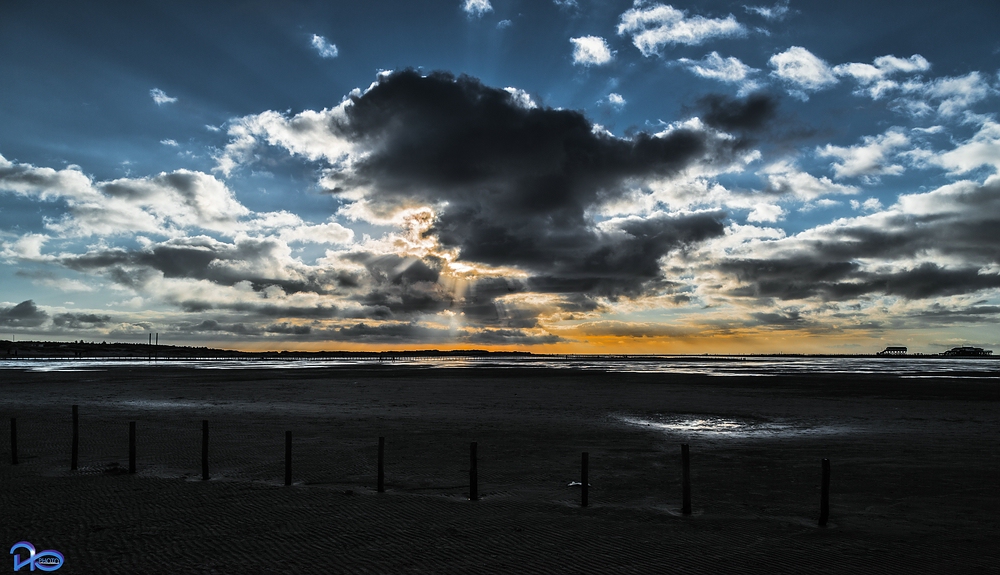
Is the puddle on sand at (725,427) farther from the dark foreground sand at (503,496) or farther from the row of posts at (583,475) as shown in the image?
the row of posts at (583,475)

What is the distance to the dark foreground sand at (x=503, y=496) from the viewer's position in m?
10.3

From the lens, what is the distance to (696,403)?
126 ft

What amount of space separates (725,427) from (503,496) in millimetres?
16300

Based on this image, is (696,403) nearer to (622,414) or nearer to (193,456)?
(622,414)

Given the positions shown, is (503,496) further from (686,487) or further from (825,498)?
(825,498)

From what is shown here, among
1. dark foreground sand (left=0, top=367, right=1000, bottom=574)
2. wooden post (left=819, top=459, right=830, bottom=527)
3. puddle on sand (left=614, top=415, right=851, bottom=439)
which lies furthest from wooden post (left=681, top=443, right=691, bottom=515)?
puddle on sand (left=614, top=415, right=851, bottom=439)

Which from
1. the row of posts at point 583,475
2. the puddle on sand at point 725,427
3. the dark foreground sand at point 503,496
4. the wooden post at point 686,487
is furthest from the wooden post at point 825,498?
the puddle on sand at point 725,427

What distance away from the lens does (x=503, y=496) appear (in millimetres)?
14617

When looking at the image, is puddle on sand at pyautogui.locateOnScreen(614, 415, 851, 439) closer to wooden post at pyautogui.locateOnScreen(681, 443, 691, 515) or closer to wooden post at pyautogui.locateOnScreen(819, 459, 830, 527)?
wooden post at pyautogui.locateOnScreen(819, 459, 830, 527)

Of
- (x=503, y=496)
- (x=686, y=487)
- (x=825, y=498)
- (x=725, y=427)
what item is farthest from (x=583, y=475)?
(x=725, y=427)

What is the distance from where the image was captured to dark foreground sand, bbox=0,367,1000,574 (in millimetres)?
10258

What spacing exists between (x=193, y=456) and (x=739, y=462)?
Result: 17509 millimetres

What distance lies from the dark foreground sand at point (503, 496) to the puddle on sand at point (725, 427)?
314 millimetres

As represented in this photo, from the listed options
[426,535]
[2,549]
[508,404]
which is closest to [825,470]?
[426,535]
